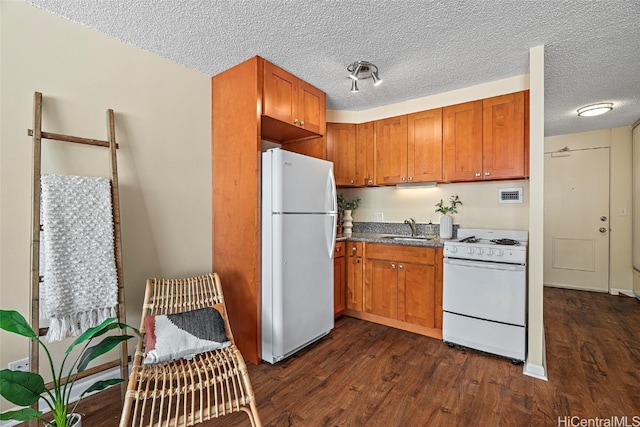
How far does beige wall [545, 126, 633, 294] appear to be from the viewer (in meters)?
4.07

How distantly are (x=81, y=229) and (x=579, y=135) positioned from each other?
6059mm

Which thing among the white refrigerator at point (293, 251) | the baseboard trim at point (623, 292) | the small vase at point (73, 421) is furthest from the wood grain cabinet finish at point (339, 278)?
the baseboard trim at point (623, 292)

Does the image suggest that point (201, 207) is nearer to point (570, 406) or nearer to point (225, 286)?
point (225, 286)

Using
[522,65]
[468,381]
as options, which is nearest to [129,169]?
[468,381]

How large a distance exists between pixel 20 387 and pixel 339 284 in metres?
2.44

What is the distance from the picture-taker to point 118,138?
2092mm

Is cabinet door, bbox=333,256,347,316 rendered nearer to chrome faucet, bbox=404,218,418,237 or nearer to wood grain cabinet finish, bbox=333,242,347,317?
wood grain cabinet finish, bbox=333,242,347,317

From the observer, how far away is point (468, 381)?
206cm

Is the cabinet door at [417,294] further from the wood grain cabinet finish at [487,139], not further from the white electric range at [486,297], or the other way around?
the wood grain cabinet finish at [487,139]

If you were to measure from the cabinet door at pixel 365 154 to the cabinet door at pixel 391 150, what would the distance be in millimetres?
61

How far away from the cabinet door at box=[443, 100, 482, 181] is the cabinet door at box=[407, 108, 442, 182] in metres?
0.07

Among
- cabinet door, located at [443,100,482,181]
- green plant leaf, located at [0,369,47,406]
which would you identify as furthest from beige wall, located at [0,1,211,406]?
cabinet door, located at [443,100,482,181]

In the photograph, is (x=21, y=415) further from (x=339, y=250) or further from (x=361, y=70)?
(x=361, y=70)

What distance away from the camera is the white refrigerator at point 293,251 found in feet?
7.48
